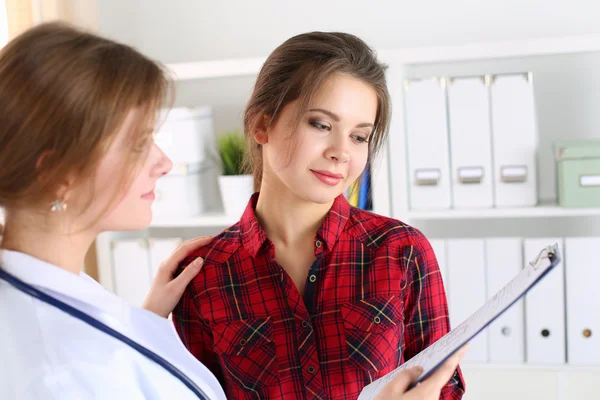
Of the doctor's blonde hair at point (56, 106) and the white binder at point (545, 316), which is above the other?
the doctor's blonde hair at point (56, 106)

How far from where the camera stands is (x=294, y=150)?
1.17 m

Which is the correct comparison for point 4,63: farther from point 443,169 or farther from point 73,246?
point 443,169

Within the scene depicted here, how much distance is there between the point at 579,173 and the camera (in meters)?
2.11

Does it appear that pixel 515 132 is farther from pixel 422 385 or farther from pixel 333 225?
pixel 422 385

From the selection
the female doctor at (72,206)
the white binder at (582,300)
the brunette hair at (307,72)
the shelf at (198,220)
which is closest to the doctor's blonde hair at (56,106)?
the female doctor at (72,206)

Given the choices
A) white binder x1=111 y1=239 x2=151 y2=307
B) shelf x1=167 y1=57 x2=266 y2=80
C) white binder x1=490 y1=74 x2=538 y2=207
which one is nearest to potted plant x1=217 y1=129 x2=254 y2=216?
shelf x1=167 y1=57 x2=266 y2=80

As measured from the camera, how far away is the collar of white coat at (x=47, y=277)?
82 cm

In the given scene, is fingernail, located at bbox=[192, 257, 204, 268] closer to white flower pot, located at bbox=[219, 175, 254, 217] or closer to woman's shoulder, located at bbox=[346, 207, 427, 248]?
woman's shoulder, located at bbox=[346, 207, 427, 248]

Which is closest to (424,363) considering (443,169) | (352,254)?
(352,254)

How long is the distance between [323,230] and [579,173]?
1184 millimetres

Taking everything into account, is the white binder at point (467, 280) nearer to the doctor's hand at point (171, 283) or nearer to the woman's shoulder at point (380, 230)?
the woman's shoulder at point (380, 230)

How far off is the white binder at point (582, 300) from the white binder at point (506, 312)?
0.46ft

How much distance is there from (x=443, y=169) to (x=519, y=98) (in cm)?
30

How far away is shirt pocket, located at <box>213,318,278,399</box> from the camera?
1184mm
